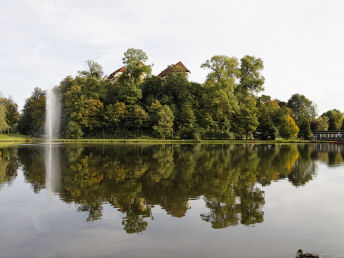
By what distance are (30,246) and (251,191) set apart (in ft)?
25.7

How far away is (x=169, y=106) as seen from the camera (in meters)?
69.1

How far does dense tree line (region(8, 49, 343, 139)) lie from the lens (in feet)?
211

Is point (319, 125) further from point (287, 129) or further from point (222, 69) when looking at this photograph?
point (222, 69)

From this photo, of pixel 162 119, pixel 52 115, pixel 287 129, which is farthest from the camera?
pixel 52 115

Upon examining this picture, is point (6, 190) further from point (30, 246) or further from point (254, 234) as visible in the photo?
point (254, 234)

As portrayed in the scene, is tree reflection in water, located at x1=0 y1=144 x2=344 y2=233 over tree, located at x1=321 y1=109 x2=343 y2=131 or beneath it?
beneath

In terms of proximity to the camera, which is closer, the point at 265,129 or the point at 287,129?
the point at 265,129

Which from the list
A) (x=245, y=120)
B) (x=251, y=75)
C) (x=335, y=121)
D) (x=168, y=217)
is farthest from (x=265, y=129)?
(x=168, y=217)

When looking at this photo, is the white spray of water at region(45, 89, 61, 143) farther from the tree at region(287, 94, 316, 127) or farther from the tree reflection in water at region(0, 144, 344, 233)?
the tree at region(287, 94, 316, 127)

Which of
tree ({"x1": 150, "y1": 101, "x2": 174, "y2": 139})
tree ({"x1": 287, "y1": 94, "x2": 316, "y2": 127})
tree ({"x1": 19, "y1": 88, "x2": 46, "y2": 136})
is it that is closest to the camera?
tree ({"x1": 150, "y1": 101, "x2": 174, "y2": 139})

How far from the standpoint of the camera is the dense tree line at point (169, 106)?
64.3 m

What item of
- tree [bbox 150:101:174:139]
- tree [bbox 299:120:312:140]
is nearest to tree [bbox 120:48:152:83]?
tree [bbox 150:101:174:139]

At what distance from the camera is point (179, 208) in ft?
28.2

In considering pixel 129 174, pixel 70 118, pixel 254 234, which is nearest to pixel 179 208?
pixel 254 234
